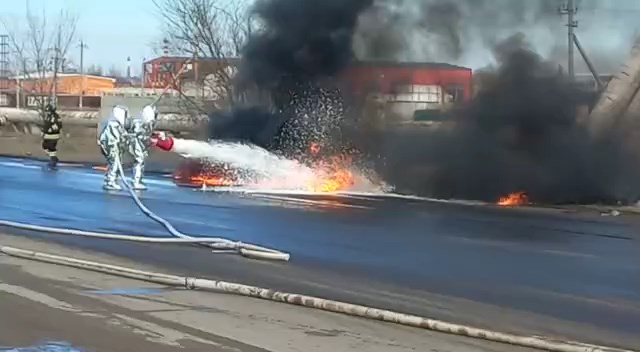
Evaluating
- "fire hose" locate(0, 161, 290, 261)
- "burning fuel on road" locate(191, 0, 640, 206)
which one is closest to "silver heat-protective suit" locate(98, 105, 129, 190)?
"burning fuel on road" locate(191, 0, 640, 206)

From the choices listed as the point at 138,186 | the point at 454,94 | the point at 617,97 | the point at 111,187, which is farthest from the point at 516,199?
the point at 111,187

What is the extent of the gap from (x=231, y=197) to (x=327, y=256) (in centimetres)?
787

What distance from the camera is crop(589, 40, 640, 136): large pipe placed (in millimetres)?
21266

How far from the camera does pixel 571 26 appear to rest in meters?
21.8

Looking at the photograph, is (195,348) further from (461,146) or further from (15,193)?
(461,146)

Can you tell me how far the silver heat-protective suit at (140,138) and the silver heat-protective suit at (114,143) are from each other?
169mm

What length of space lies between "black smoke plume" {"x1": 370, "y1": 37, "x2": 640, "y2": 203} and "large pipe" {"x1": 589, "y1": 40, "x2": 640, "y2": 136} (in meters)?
0.37

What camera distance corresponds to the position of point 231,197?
61.1ft

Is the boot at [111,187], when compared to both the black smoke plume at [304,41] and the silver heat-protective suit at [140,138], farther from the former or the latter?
the black smoke plume at [304,41]

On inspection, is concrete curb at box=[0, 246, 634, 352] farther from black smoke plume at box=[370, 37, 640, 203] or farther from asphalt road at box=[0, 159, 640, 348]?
black smoke plume at box=[370, 37, 640, 203]

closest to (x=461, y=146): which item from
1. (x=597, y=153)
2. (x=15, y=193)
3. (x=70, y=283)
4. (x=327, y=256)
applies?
(x=597, y=153)

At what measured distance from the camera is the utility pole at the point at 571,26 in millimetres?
21688

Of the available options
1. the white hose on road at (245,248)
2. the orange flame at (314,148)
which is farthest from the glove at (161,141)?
the white hose on road at (245,248)

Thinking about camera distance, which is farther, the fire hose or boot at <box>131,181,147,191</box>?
boot at <box>131,181,147,191</box>
